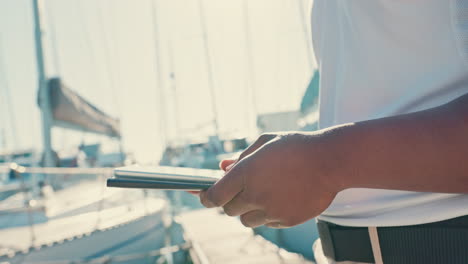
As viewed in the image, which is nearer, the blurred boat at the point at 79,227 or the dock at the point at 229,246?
the blurred boat at the point at 79,227

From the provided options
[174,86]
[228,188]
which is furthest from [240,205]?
[174,86]

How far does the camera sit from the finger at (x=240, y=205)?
0.65 metres

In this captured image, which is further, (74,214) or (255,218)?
(74,214)

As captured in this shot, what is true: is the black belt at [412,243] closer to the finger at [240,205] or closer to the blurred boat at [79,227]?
the finger at [240,205]

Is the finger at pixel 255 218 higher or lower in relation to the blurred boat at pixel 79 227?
higher

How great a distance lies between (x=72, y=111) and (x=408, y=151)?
25.2 feet

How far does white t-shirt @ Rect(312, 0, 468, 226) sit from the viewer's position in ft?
2.20

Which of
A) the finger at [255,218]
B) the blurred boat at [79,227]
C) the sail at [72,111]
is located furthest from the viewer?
the sail at [72,111]

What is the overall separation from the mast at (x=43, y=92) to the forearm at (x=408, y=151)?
7460 millimetres

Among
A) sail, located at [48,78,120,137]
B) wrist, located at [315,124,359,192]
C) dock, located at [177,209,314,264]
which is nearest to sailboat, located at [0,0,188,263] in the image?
sail, located at [48,78,120,137]

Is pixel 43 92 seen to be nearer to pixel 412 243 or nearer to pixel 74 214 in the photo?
pixel 74 214

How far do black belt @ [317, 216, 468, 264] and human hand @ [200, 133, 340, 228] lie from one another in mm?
209

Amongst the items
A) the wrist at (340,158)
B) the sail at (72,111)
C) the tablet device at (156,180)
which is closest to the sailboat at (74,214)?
the sail at (72,111)

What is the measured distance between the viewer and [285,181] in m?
0.61
